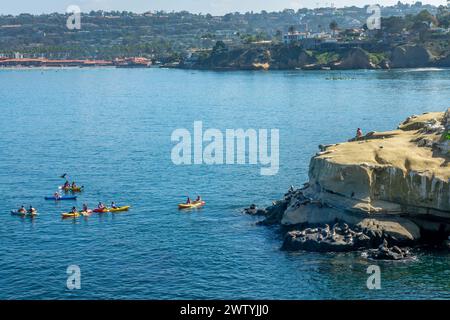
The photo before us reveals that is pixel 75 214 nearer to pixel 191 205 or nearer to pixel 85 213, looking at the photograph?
pixel 85 213
